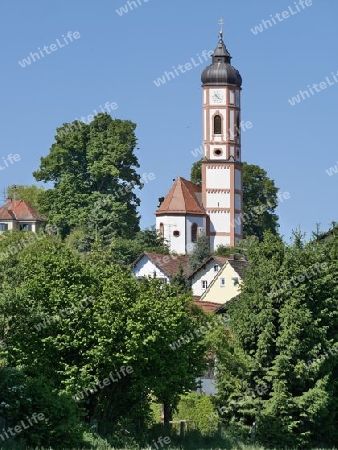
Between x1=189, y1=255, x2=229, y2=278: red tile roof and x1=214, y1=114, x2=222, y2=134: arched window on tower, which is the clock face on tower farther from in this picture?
x1=189, y1=255, x2=229, y2=278: red tile roof

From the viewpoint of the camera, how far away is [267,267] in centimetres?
4916

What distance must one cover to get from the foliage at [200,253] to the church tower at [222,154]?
4248 mm

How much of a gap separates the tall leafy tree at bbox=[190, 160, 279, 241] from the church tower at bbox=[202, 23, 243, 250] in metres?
2.85

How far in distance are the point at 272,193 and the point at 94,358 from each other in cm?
9078

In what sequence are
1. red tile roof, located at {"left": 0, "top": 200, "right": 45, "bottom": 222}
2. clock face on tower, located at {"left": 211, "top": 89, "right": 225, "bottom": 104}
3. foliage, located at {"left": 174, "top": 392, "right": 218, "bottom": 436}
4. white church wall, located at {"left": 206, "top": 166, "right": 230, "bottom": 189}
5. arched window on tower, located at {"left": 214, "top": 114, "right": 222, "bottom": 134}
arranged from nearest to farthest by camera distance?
1. foliage, located at {"left": 174, "top": 392, "right": 218, "bottom": 436}
2. red tile roof, located at {"left": 0, "top": 200, "right": 45, "bottom": 222}
3. white church wall, located at {"left": 206, "top": 166, "right": 230, "bottom": 189}
4. arched window on tower, located at {"left": 214, "top": 114, "right": 222, "bottom": 134}
5. clock face on tower, located at {"left": 211, "top": 89, "right": 225, "bottom": 104}

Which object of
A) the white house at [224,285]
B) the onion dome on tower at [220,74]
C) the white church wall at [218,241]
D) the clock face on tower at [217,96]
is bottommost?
the white house at [224,285]

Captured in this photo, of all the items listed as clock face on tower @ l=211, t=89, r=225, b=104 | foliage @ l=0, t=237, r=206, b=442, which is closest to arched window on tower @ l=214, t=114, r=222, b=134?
clock face on tower @ l=211, t=89, r=225, b=104

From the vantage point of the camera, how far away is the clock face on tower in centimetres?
12564

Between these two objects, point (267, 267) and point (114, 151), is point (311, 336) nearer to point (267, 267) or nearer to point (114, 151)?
point (267, 267)

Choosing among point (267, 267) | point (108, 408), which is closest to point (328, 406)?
point (267, 267)

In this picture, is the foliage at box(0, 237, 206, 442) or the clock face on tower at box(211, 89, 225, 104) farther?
the clock face on tower at box(211, 89, 225, 104)

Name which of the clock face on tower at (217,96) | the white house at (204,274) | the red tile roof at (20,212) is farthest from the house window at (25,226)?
the white house at (204,274)

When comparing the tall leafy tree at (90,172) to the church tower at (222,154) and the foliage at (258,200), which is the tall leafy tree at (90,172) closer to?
the church tower at (222,154)

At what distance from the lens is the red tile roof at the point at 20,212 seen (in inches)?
4793
